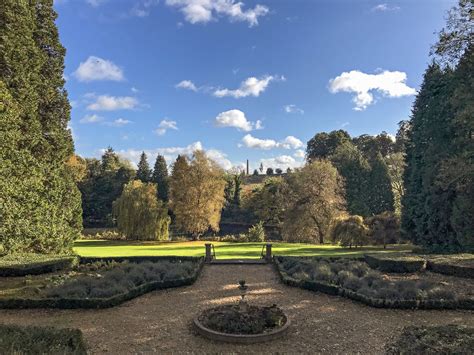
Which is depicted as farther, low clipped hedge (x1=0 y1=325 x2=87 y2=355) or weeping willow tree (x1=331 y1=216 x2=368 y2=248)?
weeping willow tree (x1=331 y1=216 x2=368 y2=248)

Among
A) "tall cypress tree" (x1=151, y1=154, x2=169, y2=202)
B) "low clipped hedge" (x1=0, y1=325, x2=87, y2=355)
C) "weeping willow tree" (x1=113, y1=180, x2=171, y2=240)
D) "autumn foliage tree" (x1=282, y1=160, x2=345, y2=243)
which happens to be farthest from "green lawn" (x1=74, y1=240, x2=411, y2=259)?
"tall cypress tree" (x1=151, y1=154, x2=169, y2=202)

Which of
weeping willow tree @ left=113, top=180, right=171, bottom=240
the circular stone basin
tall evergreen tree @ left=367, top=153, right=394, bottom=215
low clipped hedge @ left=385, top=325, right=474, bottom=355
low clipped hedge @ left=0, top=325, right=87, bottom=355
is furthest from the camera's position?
tall evergreen tree @ left=367, top=153, right=394, bottom=215

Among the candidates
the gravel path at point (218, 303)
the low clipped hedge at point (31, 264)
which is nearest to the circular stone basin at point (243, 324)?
the gravel path at point (218, 303)

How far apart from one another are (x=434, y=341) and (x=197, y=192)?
30399mm

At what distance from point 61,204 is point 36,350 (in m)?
17.9

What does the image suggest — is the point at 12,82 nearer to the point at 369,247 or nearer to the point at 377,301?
the point at 377,301

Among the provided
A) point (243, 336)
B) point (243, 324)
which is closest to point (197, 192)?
point (243, 324)

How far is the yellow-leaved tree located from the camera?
117 feet

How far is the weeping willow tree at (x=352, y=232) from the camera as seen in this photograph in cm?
2638

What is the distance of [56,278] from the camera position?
1389cm

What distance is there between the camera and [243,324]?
8.38 meters

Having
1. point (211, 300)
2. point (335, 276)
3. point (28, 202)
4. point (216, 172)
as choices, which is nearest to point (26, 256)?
point (28, 202)

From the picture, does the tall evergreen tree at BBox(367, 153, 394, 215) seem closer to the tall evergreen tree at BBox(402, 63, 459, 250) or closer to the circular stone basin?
the tall evergreen tree at BBox(402, 63, 459, 250)

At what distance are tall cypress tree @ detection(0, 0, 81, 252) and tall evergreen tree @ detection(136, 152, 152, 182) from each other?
33.3 m
